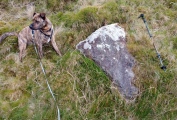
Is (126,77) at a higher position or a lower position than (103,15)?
lower

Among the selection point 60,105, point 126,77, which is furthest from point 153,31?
point 60,105

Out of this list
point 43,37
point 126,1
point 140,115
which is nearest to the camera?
point 140,115

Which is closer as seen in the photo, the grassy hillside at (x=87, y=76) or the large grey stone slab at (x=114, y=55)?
the grassy hillside at (x=87, y=76)

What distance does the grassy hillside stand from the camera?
399cm

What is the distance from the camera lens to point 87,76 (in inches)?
169

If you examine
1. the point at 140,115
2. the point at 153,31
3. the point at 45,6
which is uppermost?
the point at 45,6

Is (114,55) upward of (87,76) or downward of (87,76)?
upward

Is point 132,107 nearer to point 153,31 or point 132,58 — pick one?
point 132,58

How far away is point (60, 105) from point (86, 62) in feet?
3.01

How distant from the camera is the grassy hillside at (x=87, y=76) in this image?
13.1ft

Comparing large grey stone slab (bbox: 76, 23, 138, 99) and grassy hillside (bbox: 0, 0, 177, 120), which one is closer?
grassy hillside (bbox: 0, 0, 177, 120)

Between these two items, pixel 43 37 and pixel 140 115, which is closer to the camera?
pixel 140 115

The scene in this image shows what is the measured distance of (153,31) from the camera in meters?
5.38

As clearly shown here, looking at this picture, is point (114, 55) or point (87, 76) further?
Result: point (114, 55)
